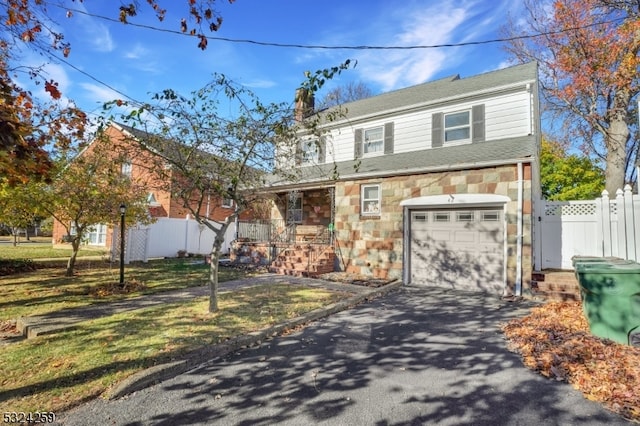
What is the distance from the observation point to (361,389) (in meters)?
3.77

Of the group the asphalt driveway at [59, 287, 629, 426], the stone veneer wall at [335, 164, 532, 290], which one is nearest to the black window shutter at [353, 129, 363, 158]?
the stone veneer wall at [335, 164, 532, 290]

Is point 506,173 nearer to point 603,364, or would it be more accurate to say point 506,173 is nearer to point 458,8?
point 458,8

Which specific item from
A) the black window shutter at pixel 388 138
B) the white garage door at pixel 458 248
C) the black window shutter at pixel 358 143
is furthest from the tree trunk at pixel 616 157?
the black window shutter at pixel 358 143

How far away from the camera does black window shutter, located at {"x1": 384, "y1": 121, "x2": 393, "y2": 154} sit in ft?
41.3

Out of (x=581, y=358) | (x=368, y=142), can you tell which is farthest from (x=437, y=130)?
(x=581, y=358)

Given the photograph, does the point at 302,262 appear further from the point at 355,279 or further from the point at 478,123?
the point at 478,123

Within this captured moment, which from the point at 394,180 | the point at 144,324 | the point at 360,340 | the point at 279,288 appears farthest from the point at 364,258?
the point at 144,324

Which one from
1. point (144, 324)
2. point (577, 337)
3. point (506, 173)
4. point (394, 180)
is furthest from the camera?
point (394, 180)

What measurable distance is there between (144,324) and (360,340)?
12.2ft

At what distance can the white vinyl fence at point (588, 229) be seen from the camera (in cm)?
837

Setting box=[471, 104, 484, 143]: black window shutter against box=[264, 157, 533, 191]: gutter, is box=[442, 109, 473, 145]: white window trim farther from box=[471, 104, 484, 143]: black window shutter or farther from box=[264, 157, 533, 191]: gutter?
box=[264, 157, 533, 191]: gutter

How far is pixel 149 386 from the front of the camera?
379 cm

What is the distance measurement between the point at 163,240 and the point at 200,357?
14.4 metres

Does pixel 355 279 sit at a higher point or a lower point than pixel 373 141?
lower
